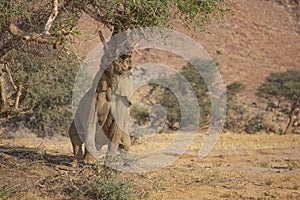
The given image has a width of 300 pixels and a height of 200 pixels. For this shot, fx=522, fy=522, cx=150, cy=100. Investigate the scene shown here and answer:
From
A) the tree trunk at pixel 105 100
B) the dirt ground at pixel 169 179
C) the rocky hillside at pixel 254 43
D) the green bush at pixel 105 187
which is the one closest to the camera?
the green bush at pixel 105 187

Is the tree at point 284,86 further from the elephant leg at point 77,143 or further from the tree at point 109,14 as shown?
the tree at point 109,14

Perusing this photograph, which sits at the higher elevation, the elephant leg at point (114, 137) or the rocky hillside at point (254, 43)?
the rocky hillside at point (254, 43)

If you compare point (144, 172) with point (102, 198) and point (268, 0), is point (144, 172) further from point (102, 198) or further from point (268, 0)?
point (268, 0)

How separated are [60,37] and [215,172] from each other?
5.39 meters

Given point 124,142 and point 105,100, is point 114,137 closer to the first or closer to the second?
point 124,142

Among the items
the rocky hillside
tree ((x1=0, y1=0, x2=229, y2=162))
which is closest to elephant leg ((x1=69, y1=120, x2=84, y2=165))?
tree ((x1=0, y1=0, x2=229, y2=162))

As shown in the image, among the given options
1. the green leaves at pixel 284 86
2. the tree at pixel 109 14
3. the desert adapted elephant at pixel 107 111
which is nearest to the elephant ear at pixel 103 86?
the desert adapted elephant at pixel 107 111

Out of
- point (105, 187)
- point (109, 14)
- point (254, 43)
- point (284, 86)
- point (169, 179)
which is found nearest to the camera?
point (105, 187)

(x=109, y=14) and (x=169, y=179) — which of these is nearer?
(x=109, y=14)

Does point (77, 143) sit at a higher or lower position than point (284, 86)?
lower

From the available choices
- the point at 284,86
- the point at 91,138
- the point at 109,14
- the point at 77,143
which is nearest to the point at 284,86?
the point at 284,86

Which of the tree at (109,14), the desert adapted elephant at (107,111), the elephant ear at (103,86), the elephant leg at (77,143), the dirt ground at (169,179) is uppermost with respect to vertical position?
the tree at (109,14)

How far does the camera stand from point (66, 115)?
1795 cm

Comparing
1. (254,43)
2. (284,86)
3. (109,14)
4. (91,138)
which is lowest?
(91,138)
